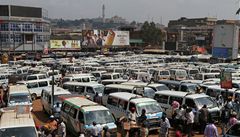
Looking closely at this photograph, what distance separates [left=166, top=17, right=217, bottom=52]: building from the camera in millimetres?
123381

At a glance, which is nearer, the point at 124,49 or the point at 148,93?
the point at 148,93

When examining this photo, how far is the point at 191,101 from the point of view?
58.3 feet

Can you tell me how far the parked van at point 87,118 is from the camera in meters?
14.9

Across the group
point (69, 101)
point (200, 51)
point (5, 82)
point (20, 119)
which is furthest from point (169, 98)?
point (200, 51)

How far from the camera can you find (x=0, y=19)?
83500 mm

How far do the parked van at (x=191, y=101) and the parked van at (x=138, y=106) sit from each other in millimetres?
1684

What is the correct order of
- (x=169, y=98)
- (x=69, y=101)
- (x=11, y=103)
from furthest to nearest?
1. (x=11, y=103)
2. (x=169, y=98)
3. (x=69, y=101)

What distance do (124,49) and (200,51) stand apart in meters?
21.2

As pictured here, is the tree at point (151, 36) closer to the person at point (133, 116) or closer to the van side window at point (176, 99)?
the van side window at point (176, 99)

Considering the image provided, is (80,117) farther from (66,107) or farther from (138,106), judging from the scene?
(138,106)

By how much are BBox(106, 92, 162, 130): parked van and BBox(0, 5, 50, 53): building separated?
217ft

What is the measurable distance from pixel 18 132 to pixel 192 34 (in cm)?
13821

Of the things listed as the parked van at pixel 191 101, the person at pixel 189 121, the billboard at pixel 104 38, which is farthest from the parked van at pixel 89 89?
the billboard at pixel 104 38

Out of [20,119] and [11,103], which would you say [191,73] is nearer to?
[11,103]
